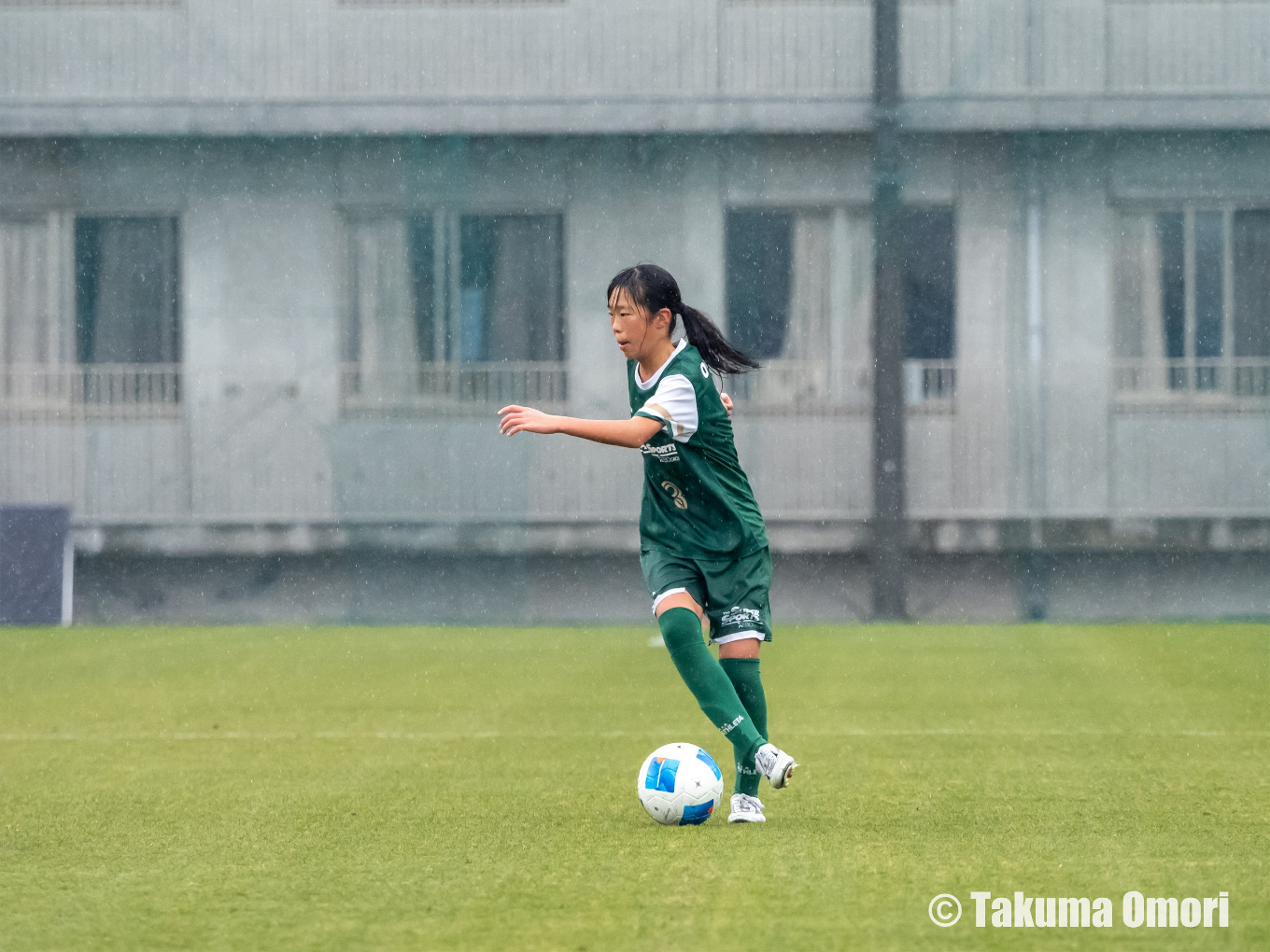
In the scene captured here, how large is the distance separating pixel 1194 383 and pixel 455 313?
4321 mm

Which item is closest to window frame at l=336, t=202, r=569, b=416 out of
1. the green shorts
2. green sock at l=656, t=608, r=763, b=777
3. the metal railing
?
the metal railing

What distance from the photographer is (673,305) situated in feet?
14.2

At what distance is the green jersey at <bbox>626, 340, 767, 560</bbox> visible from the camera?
424cm

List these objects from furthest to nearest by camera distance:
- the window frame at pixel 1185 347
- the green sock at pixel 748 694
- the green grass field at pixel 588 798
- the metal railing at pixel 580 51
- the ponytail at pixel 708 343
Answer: the window frame at pixel 1185 347 → the metal railing at pixel 580 51 → the ponytail at pixel 708 343 → the green sock at pixel 748 694 → the green grass field at pixel 588 798

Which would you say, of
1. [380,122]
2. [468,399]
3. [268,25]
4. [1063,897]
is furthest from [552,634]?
[1063,897]

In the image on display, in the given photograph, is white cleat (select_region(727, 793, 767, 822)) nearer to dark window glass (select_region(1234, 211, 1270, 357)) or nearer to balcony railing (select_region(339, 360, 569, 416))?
balcony railing (select_region(339, 360, 569, 416))

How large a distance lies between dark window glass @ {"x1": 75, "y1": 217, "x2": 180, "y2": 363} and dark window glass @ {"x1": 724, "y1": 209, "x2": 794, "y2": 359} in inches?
131

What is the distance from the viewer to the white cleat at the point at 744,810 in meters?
4.21

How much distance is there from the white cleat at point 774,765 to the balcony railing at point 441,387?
6605 mm

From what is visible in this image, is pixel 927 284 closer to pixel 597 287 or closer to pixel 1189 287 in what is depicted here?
pixel 1189 287

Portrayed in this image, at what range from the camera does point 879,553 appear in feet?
34.2

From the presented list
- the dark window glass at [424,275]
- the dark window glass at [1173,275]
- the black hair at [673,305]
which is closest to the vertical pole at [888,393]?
the dark window glass at [1173,275]

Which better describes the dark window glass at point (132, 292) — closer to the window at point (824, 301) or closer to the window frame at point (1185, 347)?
the window at point (824, 301)

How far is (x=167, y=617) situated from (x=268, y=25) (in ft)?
11.4
